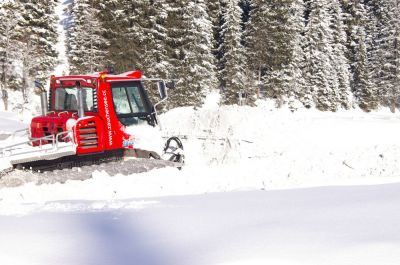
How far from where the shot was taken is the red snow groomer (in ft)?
29.2

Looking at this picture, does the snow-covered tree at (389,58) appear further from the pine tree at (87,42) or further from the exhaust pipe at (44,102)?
the exhaust pipe at (44,102)

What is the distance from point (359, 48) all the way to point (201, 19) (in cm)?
2122

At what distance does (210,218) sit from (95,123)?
4.80m

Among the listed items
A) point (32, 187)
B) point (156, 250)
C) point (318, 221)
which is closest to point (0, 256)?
point (156, 250)

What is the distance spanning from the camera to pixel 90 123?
9.49m

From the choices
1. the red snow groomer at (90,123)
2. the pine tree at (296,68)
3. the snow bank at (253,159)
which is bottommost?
the snow bank at (253,159)

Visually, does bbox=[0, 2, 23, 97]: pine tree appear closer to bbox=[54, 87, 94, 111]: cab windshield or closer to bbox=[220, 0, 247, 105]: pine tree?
bbox=[220, 0, 247, 105]: pine tree

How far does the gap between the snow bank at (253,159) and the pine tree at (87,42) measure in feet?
63.8

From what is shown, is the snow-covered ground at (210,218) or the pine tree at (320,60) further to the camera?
the pine tree at (320,60)

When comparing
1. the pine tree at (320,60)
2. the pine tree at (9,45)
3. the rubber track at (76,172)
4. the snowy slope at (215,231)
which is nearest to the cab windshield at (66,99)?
the rubber track at (76,172)

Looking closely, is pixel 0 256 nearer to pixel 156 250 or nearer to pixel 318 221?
pixel 156 250

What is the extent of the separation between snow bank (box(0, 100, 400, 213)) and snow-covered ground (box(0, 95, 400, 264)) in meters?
0.05

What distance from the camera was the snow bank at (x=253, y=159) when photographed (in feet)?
27.1

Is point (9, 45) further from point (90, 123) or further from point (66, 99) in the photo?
point (90, 123)
